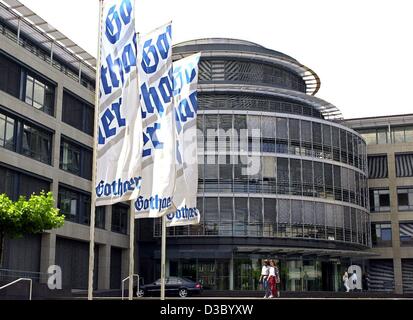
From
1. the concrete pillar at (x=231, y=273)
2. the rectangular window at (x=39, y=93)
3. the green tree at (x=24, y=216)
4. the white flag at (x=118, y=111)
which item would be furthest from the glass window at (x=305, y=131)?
the white flag at (x=118, y=111)

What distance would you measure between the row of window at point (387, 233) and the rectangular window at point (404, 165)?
5.45m

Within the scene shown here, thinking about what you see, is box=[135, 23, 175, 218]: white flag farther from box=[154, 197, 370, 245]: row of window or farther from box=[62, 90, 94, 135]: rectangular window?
box=[154, 197, 370, 245]: row of window

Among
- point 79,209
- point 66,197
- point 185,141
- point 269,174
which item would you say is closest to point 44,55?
point 66,197

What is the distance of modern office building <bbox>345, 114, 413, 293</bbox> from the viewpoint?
62.8 m

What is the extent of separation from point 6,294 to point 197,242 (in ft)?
78.7

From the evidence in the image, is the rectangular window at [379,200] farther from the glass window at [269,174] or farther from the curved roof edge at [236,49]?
the glass window at [269,174]

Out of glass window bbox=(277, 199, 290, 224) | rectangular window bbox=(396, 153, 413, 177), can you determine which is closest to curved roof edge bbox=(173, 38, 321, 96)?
glass window bbox=(277, 199, 290, 224)

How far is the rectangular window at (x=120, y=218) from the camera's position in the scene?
49281mm

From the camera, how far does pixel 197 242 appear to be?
48125 mm

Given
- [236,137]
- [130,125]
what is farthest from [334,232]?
[130,125]

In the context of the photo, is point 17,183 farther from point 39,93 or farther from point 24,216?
point 24,216

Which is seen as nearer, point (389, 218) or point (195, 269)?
point (195, 269)

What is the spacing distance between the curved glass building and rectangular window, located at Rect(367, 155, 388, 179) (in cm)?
1011
